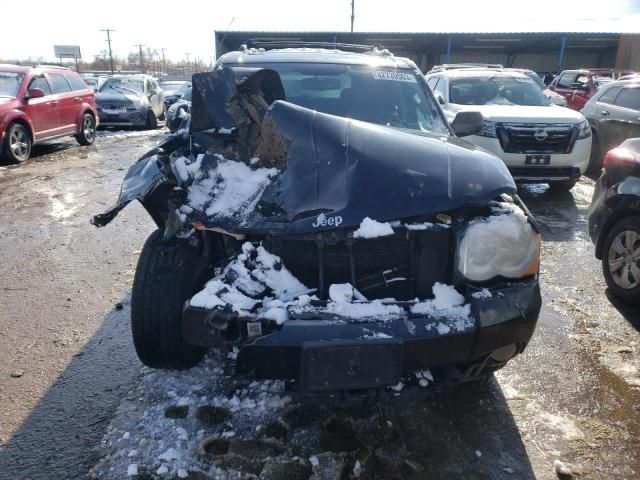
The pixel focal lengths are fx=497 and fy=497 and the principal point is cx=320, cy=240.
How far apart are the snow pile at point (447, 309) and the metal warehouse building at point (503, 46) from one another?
2265cm

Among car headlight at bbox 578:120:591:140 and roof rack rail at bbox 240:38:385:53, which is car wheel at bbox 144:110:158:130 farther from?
car headlight at bbox 578:120:591:140

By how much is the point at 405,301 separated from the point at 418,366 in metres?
0.29

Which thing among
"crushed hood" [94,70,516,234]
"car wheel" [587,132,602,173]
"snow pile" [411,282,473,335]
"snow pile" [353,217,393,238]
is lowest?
"car wheel" [587,132,602,173]

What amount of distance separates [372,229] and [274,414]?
1.12 m

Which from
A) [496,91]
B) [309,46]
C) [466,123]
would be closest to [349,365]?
[466,123]

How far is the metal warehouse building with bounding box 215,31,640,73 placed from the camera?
27883 mm

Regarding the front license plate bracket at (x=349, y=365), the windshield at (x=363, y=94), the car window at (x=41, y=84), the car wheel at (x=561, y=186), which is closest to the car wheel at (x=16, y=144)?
the car window at (x=41, y=84)

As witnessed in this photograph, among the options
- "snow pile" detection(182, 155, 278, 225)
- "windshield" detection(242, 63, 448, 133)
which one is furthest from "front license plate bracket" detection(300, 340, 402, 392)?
"windshield" detection(242, 63, 448, 133)

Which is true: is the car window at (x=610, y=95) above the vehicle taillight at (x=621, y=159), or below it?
above

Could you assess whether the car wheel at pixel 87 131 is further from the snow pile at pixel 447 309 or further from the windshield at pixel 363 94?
the snow pile at pixel 447 309

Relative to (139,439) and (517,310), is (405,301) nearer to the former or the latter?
(517,310)

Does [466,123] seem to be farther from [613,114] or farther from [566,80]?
[566,80]

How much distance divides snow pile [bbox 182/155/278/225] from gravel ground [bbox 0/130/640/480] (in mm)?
1020

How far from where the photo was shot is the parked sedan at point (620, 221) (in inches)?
149
